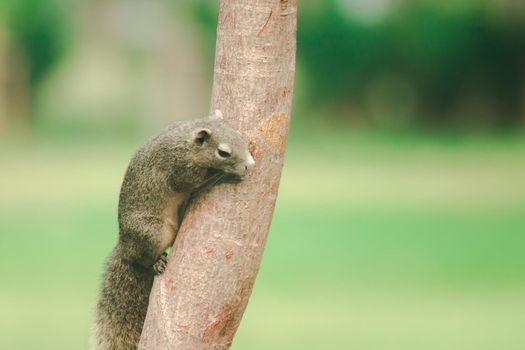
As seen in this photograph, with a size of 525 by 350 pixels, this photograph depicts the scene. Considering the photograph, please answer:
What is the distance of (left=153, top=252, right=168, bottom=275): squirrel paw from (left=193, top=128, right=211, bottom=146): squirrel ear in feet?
1.48

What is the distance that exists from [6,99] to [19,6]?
3.33 meters

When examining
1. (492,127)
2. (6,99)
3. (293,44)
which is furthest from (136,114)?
(293,44)

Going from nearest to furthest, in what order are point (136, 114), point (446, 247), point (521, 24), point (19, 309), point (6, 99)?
point (19, 309) < point (446, 247) < point (521, 24) < point (6, 99) < point (136, 114)

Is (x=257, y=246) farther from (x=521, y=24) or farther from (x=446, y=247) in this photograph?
(x=521, y=24)

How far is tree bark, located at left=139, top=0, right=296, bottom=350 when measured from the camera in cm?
394

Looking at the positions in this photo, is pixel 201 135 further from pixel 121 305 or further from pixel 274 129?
pixel 121 305

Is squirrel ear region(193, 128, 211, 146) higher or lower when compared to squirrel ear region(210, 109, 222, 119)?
lower

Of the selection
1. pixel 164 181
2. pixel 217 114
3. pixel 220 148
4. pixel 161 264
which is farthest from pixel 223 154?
pixel 161 264

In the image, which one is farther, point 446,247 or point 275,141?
point 446,247

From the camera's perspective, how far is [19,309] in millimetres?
11883

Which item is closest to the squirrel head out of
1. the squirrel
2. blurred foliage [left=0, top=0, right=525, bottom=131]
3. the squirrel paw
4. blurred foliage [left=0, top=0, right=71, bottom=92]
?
the squirrel

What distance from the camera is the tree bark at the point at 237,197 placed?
12.9 ft

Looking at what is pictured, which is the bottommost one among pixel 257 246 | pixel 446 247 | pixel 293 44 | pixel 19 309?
pixel 257 246

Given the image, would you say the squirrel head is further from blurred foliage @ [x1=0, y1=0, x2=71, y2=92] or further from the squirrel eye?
blurred foliage @ [x1=0, y1=0, x2=71, y2=92]
